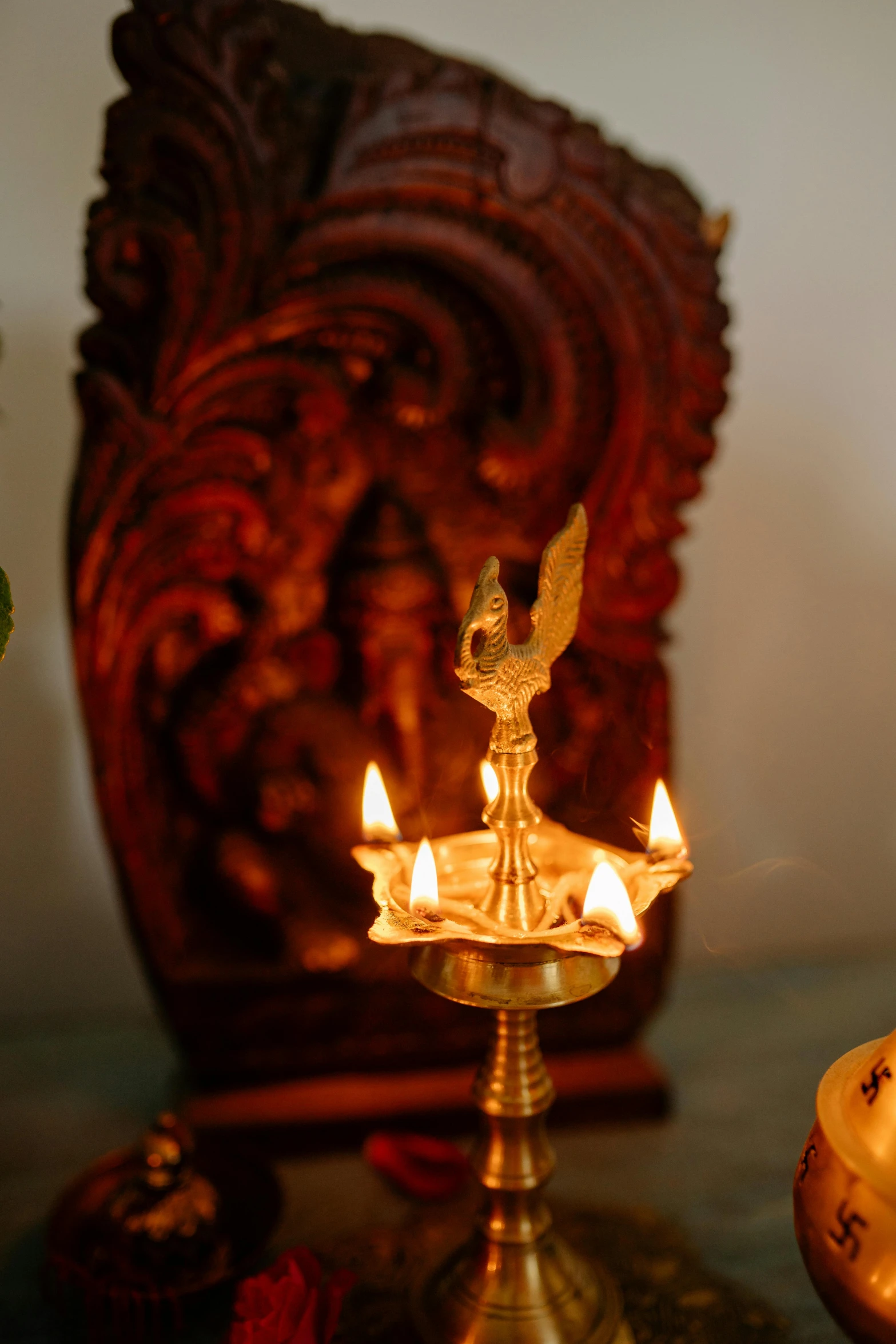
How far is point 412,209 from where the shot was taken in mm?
794

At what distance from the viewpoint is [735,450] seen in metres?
1.06

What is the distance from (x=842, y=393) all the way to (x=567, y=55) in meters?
0.43

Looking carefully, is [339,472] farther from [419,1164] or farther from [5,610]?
[419,1164]

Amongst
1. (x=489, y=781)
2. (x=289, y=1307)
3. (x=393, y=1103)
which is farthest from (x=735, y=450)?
(x=289, y=1307)

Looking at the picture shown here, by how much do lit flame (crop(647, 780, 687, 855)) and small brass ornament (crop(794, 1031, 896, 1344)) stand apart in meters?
0.14

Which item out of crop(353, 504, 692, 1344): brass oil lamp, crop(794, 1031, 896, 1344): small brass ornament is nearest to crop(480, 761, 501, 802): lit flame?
crop(353, 504, 692, 1344): brass oil lamp

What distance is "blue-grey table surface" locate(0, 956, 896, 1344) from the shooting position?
744 mm

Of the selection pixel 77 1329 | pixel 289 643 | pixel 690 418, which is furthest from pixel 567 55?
pixel 77 1329

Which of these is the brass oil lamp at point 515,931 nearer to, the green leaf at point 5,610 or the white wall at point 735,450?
the green leaf at point 5,610

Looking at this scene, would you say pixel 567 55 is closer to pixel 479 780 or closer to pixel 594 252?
pixel 594 252

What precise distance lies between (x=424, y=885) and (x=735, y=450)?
722mm

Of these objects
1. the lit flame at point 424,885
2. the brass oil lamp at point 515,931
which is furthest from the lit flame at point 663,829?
the lit flame at point 424,885

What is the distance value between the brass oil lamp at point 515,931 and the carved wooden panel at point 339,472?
0.28 m

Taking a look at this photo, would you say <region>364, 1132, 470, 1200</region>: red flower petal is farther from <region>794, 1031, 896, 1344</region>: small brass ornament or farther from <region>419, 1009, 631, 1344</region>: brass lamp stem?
<region>794, 1031, 896, 1344</region>: small brass ornament
